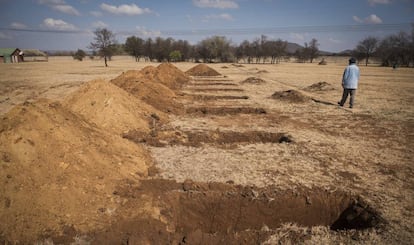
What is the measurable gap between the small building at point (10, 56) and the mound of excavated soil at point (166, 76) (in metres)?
60.3

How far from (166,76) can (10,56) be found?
64.2 meters

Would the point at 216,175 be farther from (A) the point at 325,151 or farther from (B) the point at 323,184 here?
(A) the point at 325,151

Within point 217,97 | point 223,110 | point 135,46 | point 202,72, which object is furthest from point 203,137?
point 135,46

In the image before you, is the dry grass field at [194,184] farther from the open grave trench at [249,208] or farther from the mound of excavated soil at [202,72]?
the mound of excavated soil at [202,72]

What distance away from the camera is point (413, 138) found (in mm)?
7676

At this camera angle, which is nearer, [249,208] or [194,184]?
[249,208]

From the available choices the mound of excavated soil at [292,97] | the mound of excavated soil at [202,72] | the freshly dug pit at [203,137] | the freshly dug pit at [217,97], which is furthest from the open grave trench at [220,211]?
the mound of excavated soil at [202,72]

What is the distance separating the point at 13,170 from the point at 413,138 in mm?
9521

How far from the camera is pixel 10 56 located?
6450 centimetres

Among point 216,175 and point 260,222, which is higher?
point 216,175

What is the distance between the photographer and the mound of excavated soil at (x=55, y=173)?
363 cm

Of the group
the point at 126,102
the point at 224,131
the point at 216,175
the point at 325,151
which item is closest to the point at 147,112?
the point at 126,102

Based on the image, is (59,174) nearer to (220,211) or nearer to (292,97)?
(220,211)

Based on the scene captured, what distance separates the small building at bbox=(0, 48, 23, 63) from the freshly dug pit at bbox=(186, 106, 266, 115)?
70.5 m
